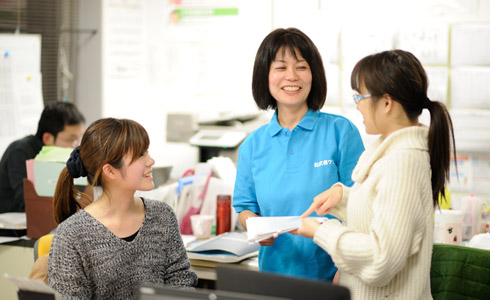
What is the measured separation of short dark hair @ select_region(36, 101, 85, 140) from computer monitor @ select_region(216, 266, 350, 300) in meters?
2.33

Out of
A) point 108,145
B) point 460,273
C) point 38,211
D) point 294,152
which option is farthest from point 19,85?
point 460,273

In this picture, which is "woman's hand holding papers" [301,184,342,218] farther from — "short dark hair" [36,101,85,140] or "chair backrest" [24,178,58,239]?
"short dark hair" [36,101,85,140]

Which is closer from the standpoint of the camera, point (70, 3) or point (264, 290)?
point (264, 290)

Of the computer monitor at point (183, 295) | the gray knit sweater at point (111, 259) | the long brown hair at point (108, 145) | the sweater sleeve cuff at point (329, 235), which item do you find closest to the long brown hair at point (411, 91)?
the sweater sleeve cuff at point (329, 235)

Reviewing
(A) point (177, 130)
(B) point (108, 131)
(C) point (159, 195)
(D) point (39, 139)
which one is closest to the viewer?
(B) point (108, 131)

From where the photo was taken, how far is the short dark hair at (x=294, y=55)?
2021 millimetres

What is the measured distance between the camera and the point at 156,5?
5051mm

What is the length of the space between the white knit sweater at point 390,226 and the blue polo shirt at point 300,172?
1.28 ft

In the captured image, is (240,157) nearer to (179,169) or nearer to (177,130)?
(177,130)

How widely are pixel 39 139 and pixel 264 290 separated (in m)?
2.57

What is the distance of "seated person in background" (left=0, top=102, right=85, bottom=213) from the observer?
3.35m

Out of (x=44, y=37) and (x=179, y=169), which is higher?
(x=44, y=37)

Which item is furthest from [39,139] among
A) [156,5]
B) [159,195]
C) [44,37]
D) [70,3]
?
[156,5]

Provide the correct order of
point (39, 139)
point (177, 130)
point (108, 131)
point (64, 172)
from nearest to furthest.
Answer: point (108, 131)
point (64, 172)
point (39, 139)
point (177, 130)
